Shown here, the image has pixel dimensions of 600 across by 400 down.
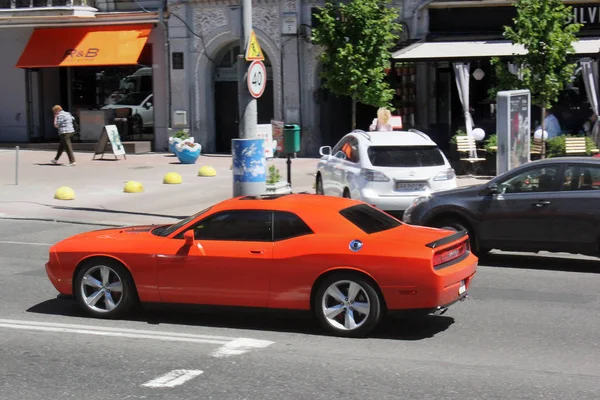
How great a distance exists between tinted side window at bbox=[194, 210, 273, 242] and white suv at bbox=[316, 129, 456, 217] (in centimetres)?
738

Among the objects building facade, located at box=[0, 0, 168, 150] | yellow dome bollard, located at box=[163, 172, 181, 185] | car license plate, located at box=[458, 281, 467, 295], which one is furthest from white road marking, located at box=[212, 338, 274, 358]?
building facade, located at box=[0, 0, 168, 150]

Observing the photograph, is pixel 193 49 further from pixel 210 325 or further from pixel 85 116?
pixel 210 325

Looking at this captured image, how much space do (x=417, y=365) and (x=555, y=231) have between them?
18.0 feet

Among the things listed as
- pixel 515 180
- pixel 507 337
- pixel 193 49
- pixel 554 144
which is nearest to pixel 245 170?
pixel 515 180

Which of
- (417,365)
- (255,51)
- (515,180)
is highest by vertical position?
(255,51)

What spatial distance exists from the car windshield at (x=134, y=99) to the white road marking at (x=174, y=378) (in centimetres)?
2531

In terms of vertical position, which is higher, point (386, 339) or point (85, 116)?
point (85, 116)

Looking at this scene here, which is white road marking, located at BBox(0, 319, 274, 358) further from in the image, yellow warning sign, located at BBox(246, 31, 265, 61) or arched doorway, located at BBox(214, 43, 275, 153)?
arched doorway, located at BBox(214, 43, 275, 153)

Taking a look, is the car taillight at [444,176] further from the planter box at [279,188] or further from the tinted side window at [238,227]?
the tinted side window at [238,227]

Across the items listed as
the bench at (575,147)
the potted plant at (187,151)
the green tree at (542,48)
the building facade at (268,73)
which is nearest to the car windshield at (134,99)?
the building facade at (268,73)

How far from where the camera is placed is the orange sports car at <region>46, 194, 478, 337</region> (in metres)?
8.94

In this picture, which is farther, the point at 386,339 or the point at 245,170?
the point at 245,170

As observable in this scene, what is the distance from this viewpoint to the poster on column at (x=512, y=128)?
19.2 meters

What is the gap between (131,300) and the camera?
9.73 meters
